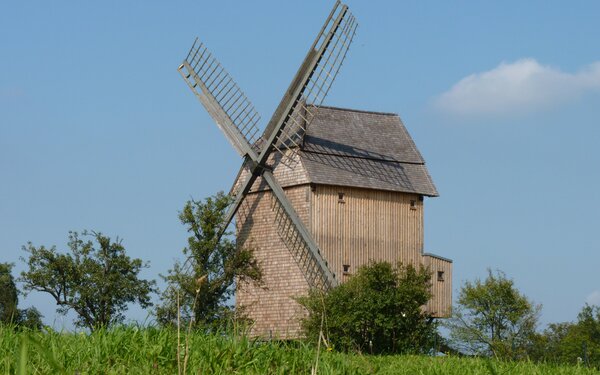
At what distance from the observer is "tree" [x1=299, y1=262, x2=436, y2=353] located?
32906 mm

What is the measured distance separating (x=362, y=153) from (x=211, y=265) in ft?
21.2

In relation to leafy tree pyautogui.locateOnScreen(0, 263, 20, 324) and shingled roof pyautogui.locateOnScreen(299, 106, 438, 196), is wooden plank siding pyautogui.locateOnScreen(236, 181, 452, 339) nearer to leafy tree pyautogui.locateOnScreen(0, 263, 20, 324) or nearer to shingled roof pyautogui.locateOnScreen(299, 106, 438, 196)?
shingled roof pyautogui.locateOnScreen(299, 106, 438, 196)

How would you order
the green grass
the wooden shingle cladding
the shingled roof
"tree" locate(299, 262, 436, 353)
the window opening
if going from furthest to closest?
the window opening < the shingled roof < the wooden shingle cladding < "tree" locate(299, 262, 436, 353) < the green grass

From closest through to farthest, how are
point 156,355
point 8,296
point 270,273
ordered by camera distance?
point 156,355, point 270,273, point 8,296

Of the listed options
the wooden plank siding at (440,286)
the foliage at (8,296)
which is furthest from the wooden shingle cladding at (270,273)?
the foliage at (8,296)

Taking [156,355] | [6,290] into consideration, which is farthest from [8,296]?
[156,355]

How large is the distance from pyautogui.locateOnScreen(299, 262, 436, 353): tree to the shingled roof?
3.21 meters

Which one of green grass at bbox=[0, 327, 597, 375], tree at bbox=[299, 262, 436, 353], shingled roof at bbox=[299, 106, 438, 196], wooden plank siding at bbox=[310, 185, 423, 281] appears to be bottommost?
green grass at bbox=[0, 327, 597, 375]

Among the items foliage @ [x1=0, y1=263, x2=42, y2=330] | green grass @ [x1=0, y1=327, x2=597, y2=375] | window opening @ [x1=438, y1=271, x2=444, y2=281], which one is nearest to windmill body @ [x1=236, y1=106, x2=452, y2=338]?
window opening @ [x1=438, y1=271, x2=444, y2=281]

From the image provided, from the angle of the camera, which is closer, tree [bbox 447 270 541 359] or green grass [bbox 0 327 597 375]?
green grass [bbox 0 327 597 375]

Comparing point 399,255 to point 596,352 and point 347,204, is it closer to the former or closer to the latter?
point 347,204

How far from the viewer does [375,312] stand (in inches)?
1308

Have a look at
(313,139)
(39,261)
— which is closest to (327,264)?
(313,139)

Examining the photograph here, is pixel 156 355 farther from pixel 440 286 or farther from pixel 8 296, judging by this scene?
pixel 8 296
